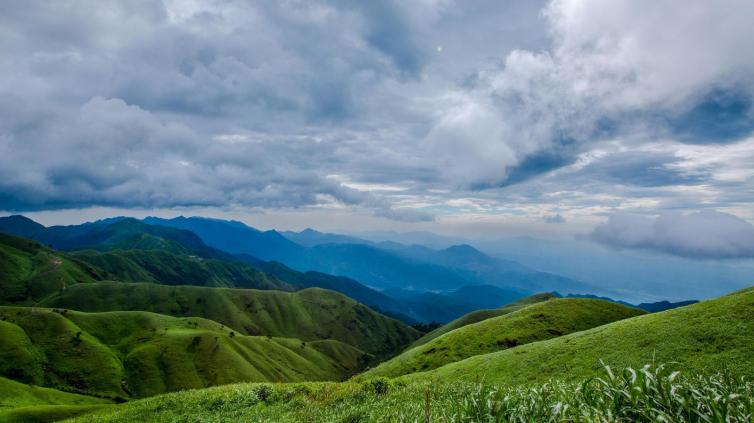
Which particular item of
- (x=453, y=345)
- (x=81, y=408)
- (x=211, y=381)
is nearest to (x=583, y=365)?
(x=453, y=345)

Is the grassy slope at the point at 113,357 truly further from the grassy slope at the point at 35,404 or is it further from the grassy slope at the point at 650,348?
the grassy slope at the point at 650,348

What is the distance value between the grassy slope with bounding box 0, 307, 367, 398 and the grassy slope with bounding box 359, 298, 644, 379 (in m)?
116

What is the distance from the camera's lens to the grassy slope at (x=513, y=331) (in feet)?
244

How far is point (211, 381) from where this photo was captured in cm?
16300

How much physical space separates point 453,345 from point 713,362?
5118 centimetres

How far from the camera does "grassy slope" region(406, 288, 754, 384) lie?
109 ft

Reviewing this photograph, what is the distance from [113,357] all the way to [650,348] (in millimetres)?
206161

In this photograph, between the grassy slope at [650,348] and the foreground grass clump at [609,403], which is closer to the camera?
the foreground grass clump at [609,403]

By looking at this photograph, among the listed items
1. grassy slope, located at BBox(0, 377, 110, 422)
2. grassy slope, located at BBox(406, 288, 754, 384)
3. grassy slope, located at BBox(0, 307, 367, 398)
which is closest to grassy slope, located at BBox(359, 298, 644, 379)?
grassy slope, located at BBox(406, 288, 754, 384)

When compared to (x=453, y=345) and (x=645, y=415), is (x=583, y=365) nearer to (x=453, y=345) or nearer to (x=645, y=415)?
(x=645, y=415)

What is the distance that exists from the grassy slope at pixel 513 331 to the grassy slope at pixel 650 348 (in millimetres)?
25150

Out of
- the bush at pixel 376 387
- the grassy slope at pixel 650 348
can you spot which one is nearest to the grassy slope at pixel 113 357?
the grassy slope at pixel 650 348

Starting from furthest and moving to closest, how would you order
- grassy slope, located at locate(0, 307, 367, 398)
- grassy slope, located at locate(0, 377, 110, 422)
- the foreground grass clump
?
1. grassy slope, located at locate(0, 307, 367, 398)
2. grassy slope, located at locate(0, 377, 110, 422)
3. the foreground grass clump

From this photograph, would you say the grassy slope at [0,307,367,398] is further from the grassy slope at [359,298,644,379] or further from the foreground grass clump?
the foreground grass clump
